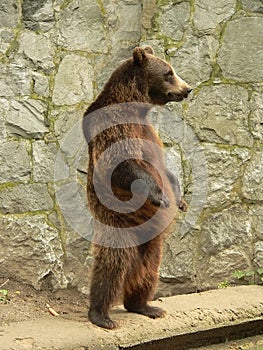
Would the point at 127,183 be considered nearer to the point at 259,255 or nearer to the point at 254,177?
the point at 254,177

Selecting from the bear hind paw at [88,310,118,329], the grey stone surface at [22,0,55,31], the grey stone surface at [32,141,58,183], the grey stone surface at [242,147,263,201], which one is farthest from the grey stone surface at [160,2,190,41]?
the bear hind paw at [88,310,118,329]

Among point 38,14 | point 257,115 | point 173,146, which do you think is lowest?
point 173,146

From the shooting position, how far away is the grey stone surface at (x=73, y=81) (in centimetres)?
555

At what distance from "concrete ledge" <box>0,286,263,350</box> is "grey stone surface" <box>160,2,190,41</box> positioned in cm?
227

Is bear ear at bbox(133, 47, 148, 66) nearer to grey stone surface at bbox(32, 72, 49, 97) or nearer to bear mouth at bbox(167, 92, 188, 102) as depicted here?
bear mouth at bbox(167, 92, 188, 102)

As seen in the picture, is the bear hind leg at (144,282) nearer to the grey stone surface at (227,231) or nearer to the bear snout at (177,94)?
the bear snout at (177,94)

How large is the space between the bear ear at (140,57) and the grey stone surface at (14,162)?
1.72m

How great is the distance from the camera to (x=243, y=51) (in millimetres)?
5449

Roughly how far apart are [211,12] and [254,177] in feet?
4.83

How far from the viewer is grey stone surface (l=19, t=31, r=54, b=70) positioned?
5496 millimetres

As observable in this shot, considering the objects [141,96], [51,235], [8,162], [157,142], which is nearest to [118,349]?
[157,142]

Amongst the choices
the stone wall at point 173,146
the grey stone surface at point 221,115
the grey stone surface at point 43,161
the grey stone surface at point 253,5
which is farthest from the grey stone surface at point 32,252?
the grey stone surface at point 253,5

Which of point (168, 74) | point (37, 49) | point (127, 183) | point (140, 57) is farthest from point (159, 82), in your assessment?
point (37, 49)

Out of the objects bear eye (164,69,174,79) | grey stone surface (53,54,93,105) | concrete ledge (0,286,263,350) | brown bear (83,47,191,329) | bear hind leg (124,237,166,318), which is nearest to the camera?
concrete ledge (0,286,263,350)
